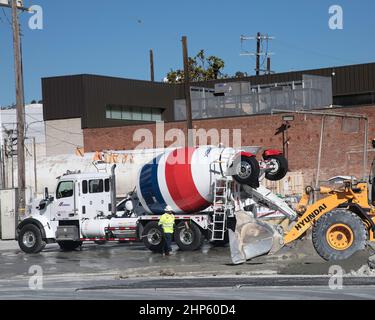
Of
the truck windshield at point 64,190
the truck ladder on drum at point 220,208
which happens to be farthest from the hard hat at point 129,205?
the truck ladder on drum at point 220,208

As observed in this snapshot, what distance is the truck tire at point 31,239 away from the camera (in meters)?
28.0

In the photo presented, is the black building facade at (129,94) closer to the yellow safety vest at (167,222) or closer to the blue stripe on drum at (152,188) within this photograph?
the blue stripe on drum at (152,188)

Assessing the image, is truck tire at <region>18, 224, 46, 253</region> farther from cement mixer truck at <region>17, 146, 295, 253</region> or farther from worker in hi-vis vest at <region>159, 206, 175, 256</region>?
worker in hi-vis vest at <region>159, 206, 175, 256</region>

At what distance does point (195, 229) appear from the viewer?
84.5 feet

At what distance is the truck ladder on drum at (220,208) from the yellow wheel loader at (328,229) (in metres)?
4.39


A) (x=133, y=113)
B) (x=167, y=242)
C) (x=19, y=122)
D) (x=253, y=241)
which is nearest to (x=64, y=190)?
(x=167, y=242)

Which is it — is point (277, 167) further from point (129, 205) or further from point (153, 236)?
point (129, 205)

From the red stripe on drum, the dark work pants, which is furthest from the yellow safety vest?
the red stripe on drum

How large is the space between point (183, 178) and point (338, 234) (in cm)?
787

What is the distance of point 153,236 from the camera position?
2616 cm

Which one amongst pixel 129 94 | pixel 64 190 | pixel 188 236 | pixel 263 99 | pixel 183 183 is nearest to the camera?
pixel 183 183
